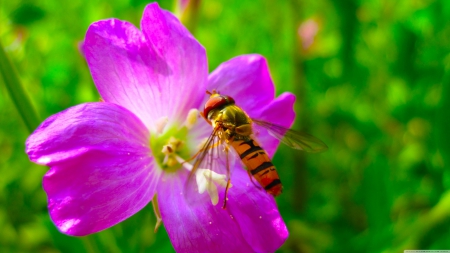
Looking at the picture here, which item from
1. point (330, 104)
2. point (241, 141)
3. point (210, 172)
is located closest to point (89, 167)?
point (210, 172)

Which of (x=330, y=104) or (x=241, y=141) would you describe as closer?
(x=241, y=141)

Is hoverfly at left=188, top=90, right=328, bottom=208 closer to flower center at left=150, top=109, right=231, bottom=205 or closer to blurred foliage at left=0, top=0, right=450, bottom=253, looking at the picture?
flower center at left=150, top=109, right=231, bottom=205

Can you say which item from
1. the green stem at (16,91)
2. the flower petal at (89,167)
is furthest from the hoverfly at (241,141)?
the green stem at (16,91)

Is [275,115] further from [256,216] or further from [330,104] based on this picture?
[330,104]

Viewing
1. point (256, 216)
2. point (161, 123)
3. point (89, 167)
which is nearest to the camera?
point (89, 167)

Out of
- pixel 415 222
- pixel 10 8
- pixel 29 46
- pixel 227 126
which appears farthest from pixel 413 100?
pixel 10 8

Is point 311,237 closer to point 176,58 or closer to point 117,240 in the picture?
point 117,240
